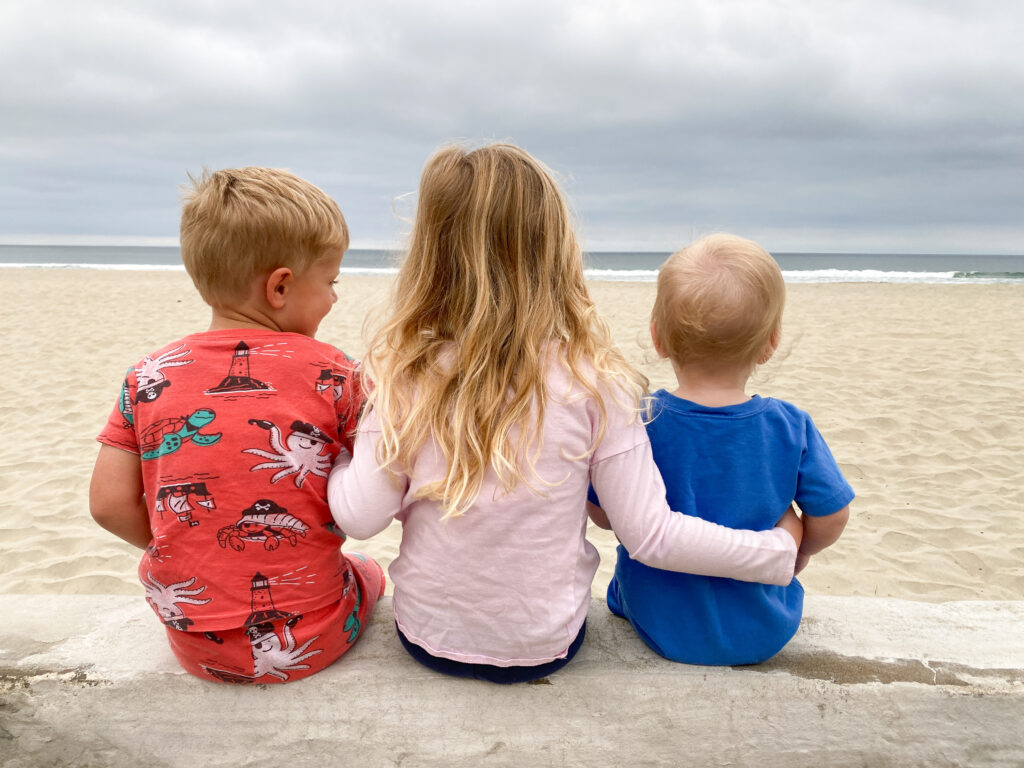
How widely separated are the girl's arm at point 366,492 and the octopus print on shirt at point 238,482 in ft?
0.31

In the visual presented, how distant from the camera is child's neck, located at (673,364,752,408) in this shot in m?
1.58

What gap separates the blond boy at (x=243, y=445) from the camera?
1.49 m

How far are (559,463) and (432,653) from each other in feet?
1.77

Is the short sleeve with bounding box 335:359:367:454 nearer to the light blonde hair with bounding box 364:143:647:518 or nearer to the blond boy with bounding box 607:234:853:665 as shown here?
the light blonde hair with bounding box 364:143:647:518

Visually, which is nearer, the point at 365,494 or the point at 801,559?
the point at 365,494

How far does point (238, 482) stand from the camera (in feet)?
4.89

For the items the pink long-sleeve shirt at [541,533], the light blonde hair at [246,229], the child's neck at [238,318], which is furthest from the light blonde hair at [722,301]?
the child's neck at [238,318]

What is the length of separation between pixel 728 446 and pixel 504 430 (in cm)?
50

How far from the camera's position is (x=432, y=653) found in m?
1.62

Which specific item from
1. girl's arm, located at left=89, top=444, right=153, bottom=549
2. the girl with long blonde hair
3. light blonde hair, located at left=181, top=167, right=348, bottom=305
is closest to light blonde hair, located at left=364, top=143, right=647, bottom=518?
the girl with long blonde hair

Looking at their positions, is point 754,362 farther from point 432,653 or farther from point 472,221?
point 432,653

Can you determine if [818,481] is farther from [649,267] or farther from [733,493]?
[649,267]

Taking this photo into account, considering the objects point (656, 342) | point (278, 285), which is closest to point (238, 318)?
point (278, 285)

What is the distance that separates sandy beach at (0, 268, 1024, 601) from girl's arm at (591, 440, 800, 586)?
0.36m
